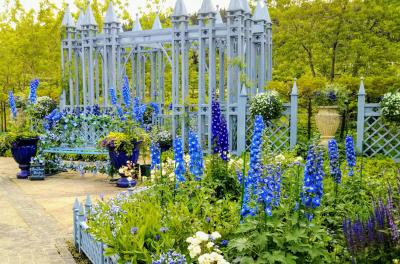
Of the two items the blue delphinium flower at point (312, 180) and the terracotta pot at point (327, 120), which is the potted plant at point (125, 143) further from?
the blue delphinium flower at point (312, 180)

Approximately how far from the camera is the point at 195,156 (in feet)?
13.9

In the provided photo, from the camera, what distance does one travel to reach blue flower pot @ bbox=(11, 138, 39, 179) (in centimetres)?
902

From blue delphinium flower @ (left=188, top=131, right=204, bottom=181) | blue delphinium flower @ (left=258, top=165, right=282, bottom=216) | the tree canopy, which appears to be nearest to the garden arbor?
the tree canopy

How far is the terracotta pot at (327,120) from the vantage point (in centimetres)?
933

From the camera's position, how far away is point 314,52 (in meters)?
14.1

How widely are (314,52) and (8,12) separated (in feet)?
40.1

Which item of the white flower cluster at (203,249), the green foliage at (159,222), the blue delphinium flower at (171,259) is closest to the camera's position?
the white flower cluster at (203,249)

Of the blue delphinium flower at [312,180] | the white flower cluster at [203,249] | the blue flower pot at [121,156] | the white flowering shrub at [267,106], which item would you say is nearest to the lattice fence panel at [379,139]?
the white flowering shrub at [267,106]

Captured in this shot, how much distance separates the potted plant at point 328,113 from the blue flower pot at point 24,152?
6.07m

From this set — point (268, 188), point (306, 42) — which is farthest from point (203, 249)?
point (306, 42)

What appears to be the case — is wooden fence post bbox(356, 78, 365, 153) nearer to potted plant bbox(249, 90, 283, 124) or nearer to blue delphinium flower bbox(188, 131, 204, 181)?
potted plant bbox(249, 90, 283, 124)

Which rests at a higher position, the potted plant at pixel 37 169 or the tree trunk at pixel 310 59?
the tree trunk at pixel 310 59

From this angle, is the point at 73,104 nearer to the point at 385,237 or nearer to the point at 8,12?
the point at 8,12

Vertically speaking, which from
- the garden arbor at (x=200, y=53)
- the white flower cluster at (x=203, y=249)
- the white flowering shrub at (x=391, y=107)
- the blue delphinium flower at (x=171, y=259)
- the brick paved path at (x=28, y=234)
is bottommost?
the brick paved path at (x=28, y=234)
